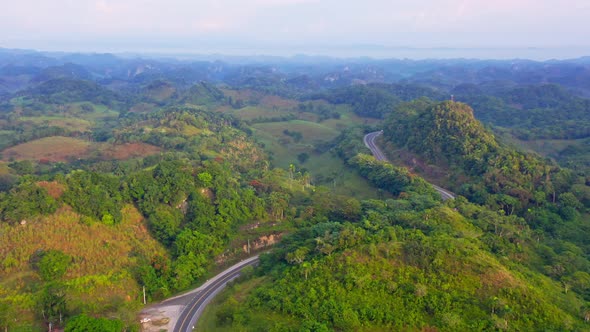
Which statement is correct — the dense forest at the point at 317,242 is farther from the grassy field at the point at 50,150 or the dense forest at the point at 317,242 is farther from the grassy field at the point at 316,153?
the grassy field at the point at 50,150

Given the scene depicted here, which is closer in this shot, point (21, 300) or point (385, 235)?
point (21, 300)

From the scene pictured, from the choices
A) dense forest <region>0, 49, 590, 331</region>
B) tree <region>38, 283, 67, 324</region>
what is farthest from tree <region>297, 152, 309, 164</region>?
tree <region>38, 283, 67, 324</region>

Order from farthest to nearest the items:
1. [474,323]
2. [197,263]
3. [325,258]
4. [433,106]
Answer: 1. [433,106]
2. [197,263]
3. [325,258]
4. [474,323]

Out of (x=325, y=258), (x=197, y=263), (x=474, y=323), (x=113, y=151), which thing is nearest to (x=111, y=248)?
(x=197, y=263)

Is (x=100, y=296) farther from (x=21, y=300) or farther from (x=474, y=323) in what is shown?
(x=474, y=323)

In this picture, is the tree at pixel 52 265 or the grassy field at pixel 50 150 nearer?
the tree at pixel 52 265

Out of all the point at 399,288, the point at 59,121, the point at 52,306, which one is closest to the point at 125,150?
the point at 52,306

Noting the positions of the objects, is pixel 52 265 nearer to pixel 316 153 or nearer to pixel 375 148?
pixel 375 148

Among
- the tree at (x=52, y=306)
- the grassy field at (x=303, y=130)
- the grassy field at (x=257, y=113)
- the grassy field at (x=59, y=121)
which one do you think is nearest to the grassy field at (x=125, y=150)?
the grassy field at (x=303, y=130)
